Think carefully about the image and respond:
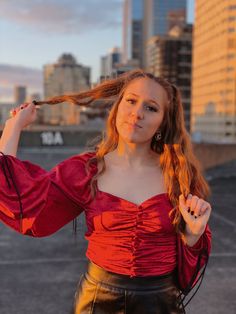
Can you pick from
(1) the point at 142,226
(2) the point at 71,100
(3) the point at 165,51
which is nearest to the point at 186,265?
(1) the point at 142,226

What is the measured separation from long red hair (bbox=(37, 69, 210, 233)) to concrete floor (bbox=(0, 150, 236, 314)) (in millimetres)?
1376

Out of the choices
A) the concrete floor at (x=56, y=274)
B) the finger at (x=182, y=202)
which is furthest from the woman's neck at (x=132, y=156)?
the concrete floor at (x=56, y=274)

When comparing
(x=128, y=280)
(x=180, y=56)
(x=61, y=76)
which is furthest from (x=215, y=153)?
(x=61, y=76)

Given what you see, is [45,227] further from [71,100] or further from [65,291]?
[65,291]

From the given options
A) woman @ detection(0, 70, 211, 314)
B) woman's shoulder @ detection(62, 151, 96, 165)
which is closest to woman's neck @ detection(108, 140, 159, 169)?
woman @ detection(0, 70, 211, 314)

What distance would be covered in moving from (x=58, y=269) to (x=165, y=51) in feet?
419

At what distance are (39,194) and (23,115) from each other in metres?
0.42

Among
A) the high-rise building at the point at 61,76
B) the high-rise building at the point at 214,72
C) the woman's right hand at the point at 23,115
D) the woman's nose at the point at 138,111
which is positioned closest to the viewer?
the woman's nose at the point at 138,111

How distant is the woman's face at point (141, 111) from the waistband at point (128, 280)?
2.03ft

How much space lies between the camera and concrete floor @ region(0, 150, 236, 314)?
5.16 m

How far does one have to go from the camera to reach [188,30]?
152 m

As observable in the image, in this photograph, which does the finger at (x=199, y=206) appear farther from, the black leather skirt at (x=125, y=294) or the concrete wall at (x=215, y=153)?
the concrete wall at (x=215, y=153)

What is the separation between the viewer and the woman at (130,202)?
1951 millimetres

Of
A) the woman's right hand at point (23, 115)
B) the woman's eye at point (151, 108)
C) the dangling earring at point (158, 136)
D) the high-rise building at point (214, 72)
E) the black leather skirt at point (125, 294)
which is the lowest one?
the black leather skirt at point (125, 294)
